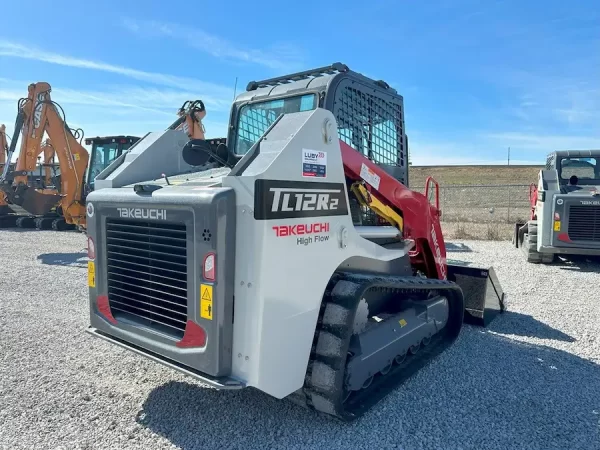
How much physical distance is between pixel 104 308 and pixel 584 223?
9059 mm

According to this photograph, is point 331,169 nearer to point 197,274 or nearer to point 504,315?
point 197,274

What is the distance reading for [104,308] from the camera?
3520mm

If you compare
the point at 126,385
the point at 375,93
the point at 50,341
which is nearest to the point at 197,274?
the point at 126,385

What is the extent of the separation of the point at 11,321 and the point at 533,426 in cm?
535

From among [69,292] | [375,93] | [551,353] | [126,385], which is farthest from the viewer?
[69,292]

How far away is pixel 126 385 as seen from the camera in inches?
154

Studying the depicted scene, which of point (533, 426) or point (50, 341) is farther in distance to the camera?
point (50, 341)

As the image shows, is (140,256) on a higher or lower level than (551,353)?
higher

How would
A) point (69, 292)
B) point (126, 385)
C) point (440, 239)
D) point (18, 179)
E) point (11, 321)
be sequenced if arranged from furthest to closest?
point (18, 179)
point (69, 292)
point (11, 321)
point (440, 239)
point (126, 385)

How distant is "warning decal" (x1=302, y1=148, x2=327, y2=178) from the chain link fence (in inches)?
417

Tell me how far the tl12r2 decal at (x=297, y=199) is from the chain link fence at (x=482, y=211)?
10.5 meters

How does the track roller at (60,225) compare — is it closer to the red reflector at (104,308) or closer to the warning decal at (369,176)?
the red reflector at (104,308)

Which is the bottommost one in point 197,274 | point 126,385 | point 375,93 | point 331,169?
point 126,385

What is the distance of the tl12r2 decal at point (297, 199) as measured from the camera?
2.72m
